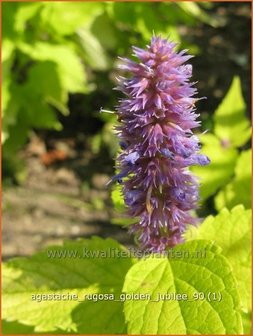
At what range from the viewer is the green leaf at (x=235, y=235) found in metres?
1.90

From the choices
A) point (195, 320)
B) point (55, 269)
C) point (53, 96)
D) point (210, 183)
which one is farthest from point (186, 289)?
point (53, 96)

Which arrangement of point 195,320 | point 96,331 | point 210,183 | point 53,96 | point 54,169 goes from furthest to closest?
1. point 54,169
2. point 53,96
3. point 210,183
4. point 96,331
5. point 195,320

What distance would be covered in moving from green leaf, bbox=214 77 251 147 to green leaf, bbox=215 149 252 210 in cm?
19

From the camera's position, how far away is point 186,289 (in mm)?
1624

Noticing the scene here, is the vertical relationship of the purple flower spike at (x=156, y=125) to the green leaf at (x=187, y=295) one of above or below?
above

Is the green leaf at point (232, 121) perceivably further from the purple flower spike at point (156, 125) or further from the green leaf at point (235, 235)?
the purple flower spike at point (156, 125)

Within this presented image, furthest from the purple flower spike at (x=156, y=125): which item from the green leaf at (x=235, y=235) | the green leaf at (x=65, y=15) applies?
the green leaf at (x=65, y=15)

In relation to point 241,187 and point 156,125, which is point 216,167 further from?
point 156,125

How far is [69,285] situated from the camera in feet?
6.41

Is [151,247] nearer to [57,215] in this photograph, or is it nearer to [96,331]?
[96,331]

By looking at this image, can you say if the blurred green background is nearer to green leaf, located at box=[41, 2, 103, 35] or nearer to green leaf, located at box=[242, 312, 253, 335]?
green leaf, located at box=[41, 2, 103, 35]

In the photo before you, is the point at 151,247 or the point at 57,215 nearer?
the point at 151,247

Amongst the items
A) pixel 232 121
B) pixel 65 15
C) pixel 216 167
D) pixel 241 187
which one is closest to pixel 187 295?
pixel 241 187

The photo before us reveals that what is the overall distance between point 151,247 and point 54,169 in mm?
2988
